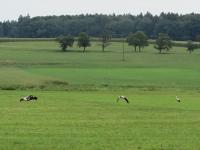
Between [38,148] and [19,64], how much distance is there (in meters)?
94.2

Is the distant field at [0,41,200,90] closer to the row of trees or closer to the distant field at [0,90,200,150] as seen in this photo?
the row of trees

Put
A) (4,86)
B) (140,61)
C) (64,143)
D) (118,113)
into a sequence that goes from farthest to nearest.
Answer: (140,61) → (4,86) → (118,113) → (64,143)

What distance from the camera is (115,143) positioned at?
1936 centimetres

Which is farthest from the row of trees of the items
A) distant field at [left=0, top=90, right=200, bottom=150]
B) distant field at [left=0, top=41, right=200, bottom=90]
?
distant field at [left=0, top=90, right=200, bottom=150]

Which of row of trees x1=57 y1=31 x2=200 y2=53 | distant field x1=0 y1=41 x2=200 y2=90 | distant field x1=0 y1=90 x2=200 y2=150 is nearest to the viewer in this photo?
distant field x1=0 y1=90 x2=200 y2=150

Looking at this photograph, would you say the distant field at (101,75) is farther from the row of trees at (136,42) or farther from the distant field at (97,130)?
the distant field at (97,130)

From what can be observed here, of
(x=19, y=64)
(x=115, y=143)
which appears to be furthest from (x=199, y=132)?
(x=19, y=64)

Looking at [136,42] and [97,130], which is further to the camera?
[136,42]

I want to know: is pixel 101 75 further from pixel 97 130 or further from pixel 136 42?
pixel 136 42

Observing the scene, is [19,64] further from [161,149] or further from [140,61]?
[161,149]

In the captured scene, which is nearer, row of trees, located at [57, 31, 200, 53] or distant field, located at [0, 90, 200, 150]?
distant field, located at [0, 90, 200, 150]

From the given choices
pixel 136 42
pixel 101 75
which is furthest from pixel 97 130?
pixel 136 42

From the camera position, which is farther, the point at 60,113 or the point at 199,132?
the point at 60,113

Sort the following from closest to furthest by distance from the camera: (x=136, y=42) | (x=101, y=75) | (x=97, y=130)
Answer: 1. (x=97, y=130)
2. (x=101, y=75)
3. (x=136, y=42)
